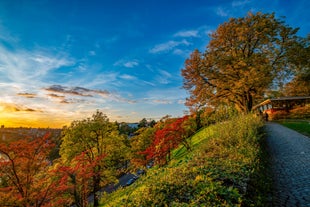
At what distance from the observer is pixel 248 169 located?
4.00m

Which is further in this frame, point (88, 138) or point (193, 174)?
point (88, 138)

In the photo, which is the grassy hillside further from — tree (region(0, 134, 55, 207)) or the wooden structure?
the wooden structure

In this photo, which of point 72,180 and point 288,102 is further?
point 288,102

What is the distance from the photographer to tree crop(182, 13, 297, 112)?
2142cm

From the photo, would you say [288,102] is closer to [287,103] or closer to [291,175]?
[287,103]

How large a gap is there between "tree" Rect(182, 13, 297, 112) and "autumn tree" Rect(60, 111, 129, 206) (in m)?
10.2

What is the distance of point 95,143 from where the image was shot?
22.2 m

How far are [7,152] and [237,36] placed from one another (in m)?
24.2

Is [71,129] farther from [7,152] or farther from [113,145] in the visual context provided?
[7,152]

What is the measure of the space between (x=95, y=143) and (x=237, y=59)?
19.0 m

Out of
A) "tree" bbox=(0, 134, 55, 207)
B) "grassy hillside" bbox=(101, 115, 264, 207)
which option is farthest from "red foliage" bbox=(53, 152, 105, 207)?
"grassy hillside" bbox=(101, 115, 264, 207)

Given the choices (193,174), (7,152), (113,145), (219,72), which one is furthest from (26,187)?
(219,72)

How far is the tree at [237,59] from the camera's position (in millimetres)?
21422

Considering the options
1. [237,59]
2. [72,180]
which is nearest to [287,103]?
[237,59]
